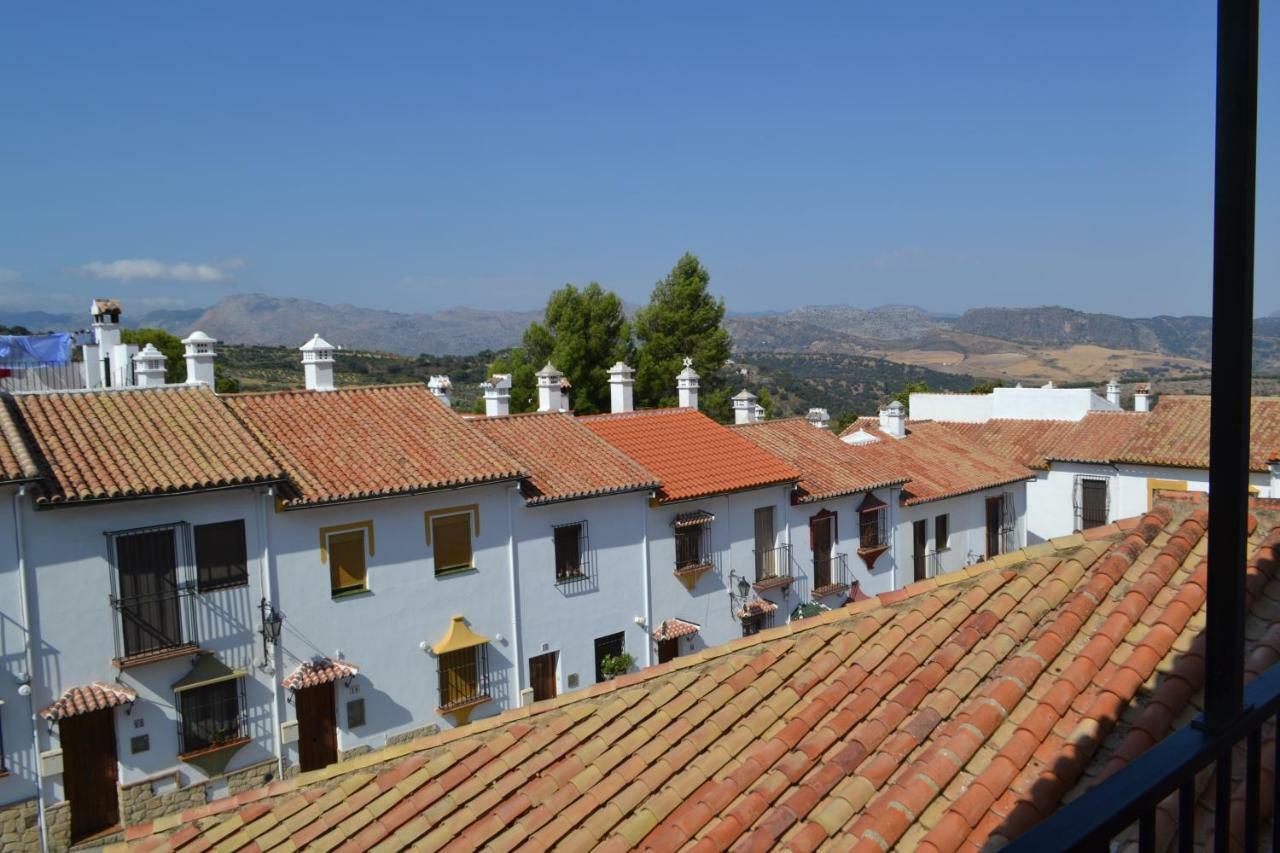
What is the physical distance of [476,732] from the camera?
655 cm

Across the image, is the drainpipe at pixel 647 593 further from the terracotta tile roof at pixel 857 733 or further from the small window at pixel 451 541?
the terracotta tile roof at pixel 857 733

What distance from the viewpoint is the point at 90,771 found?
12797mm

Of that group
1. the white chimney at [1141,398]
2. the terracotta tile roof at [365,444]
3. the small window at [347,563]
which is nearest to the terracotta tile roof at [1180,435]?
the white chimney at [1141,398]

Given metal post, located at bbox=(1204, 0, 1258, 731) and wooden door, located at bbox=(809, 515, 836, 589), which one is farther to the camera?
wooden door, located at bbox=(809, 515, 836, 589)

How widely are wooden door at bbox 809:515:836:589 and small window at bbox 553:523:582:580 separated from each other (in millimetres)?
6189

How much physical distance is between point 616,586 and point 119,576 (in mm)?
8639

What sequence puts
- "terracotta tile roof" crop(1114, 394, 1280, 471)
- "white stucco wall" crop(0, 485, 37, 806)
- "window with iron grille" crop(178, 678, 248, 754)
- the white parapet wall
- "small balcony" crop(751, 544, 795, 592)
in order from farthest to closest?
the white parapet wall → "terracotta tile roof" crop(1114, 394, 1280, 471) → "small balcony" crop(751, 544, 795, 592) → "window with iron grille" crop(178, 678, 248, 754) → "white stucco wall" crop(0, 485, 37, 806)

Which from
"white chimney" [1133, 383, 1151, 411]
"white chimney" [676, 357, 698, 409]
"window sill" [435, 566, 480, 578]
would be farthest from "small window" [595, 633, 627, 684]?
"white chimney" [1133, 383, 1151, 411]

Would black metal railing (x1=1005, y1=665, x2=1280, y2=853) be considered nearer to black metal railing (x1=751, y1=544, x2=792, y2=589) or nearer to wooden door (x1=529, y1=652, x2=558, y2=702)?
wooden door (x1=529, y1=652, x2=558, y2=702)

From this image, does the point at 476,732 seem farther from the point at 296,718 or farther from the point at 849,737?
the point at 296,718

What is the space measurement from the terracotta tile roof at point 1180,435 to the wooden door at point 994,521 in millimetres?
3534

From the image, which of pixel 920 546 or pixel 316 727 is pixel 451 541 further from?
pixel 920 546

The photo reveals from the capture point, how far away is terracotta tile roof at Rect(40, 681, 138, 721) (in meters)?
12.2

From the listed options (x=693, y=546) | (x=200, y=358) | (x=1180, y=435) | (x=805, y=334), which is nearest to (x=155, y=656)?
(x=200, y=358)
